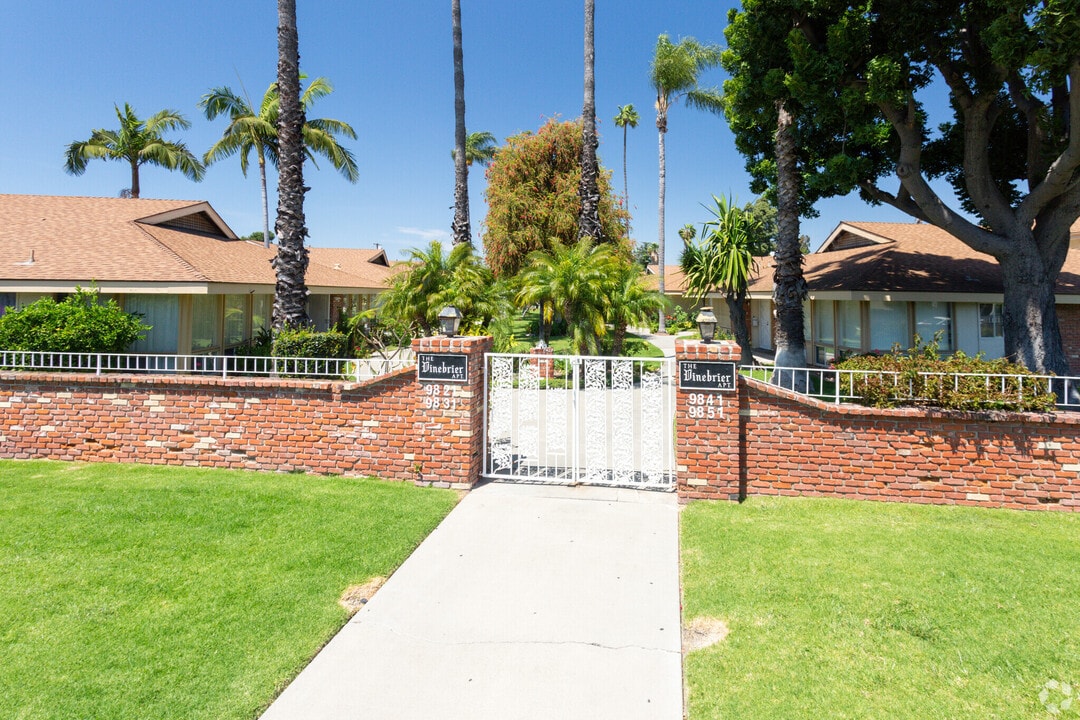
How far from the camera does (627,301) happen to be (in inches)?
648

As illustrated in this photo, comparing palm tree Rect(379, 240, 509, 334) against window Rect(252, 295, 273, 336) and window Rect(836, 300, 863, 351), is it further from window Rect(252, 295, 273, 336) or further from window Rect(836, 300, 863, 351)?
window Rect(836, 300, 863, 351)

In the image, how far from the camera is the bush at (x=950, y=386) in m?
6.51

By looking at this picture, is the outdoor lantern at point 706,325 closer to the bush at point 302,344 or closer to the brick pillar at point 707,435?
the brick pillar at point 707,435

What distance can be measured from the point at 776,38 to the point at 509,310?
8.90 m

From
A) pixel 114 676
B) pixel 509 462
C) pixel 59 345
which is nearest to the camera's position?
pixel 114 676

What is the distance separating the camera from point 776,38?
11.4 m

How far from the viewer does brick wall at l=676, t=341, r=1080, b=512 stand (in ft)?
21.1

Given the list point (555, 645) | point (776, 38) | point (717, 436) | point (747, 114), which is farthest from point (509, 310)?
point (555, 645)

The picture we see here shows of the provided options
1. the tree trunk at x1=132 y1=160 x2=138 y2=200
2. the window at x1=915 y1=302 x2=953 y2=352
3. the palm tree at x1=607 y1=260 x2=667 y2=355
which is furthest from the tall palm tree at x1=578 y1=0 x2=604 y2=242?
the tree trunk at x1=132 y1=160 x2=138 y2=200

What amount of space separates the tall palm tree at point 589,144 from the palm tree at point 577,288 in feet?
5.74

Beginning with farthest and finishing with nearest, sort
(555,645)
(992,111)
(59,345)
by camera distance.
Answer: (992,111) → (59,345) → (555,645)

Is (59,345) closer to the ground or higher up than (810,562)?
higher up

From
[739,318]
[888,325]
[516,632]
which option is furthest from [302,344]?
[888,325]

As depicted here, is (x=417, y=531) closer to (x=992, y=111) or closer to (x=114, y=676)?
(x=114, y=676)
